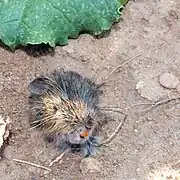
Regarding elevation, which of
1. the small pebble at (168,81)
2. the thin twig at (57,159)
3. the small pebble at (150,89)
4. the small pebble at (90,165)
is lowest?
the thin twig at (57,159)

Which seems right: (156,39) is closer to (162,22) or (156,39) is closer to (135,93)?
(162,22)

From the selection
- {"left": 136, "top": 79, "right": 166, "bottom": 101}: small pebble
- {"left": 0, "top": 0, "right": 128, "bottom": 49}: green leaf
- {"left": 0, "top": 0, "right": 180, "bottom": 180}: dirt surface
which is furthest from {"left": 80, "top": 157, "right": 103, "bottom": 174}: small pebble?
{"left": 0, "top": 0, "right": 128, "bottom": 49}: green leaf

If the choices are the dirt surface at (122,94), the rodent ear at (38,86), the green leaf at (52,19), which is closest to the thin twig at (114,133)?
the dirt surface at (122,94)

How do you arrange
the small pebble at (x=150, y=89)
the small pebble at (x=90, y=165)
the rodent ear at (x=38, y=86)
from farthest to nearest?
1. the small pebble at (x=150, y=89)
2. the rodent ear at (x=38, y=86)
3. the small pebble at (x=90, y=165)

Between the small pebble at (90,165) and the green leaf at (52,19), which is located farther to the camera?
the green leaf at (52,19)

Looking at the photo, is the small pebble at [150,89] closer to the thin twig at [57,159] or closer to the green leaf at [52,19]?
the green leaf at [52,19]

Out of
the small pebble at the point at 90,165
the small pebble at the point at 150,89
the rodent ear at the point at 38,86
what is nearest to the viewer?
the small pebble at the point at 90,165

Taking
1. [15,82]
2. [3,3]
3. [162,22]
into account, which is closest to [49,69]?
[15,82]
